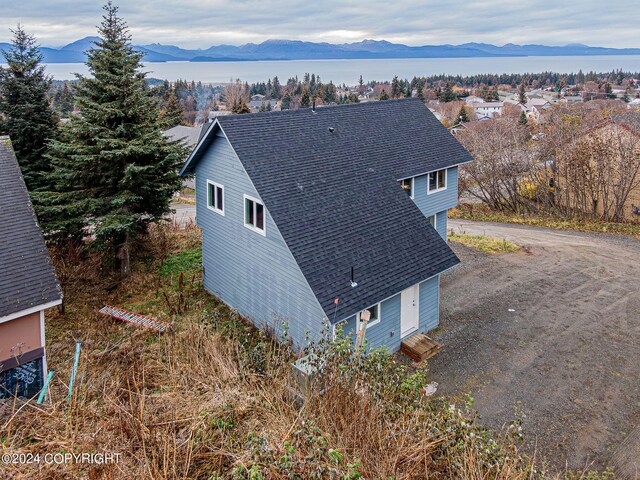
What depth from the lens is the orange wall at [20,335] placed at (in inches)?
394

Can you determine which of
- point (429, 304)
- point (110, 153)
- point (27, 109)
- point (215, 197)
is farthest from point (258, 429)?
point (27, 109)

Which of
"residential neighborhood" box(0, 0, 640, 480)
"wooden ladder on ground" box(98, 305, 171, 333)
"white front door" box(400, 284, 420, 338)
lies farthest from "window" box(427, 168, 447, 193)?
"wooden ladder on ground" box(98, 305, 171, 333)

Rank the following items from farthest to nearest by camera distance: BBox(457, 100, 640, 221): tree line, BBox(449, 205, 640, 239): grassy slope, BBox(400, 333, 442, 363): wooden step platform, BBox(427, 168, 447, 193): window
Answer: BBox(457, 100, 640, 221): tree line
BBox(449, 205, 640, 239): grassy slope
BBox(427, 168, 447, 193): window
BBox(400, 333, 442, 363): wooden step platform

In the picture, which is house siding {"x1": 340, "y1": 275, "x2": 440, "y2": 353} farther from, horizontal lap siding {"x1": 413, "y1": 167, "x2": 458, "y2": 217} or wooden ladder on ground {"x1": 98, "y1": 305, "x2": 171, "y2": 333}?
wooden ladder on ground {"x1": 98, "y1": 305, "x2": 171, "y2": 333}

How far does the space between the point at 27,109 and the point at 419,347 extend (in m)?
16.3

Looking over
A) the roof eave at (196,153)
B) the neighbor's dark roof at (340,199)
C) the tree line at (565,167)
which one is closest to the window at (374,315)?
the neighbor's dark roof at (340,199)

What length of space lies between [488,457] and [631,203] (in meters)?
30.8

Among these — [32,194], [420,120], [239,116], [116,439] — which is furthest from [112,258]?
[116,439]

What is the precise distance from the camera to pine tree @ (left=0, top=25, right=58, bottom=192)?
693 inches

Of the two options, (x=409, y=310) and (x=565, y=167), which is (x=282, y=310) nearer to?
(x=409, y=310)

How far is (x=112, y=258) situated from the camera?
59.1 feet

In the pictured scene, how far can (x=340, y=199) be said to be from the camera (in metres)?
13.5

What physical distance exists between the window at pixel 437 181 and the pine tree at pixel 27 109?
47.1 ft

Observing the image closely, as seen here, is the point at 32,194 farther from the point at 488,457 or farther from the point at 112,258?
the point at 488,457
